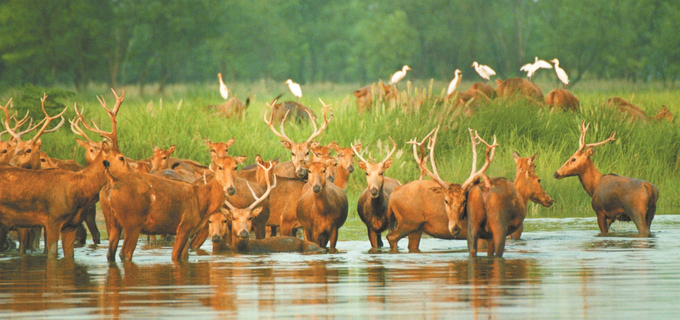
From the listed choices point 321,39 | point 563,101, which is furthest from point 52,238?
point 321,39

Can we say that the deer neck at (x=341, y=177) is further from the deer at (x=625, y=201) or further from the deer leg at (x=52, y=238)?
the deer leg at (x=52, y=238)

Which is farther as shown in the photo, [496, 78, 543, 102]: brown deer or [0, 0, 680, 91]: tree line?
[0, 0, 680, 91]: tree line

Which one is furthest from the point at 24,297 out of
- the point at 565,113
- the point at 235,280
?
the point at 565,113

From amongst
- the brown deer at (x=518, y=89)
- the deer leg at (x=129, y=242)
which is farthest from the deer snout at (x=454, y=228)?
the brown deer at (x=518, y=89)

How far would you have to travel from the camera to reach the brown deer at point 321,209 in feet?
49.9

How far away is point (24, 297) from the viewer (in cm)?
997

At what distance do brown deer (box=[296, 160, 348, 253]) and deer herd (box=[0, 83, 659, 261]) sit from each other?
2 cm

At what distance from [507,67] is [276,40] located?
19.1 meters

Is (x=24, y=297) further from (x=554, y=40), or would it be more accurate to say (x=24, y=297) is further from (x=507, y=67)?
(x=507, y=67)

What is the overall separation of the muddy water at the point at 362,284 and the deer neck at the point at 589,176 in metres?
2.92

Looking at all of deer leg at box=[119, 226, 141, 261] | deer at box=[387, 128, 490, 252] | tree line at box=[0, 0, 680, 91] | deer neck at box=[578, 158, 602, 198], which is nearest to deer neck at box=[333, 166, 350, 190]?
deer at box=[387, 128, 490, 252]

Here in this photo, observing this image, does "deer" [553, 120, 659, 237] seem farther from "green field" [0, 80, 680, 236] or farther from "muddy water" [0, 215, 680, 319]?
"green field" [0, 80, 680, 236]

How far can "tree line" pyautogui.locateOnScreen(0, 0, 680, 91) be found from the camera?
6062 cm

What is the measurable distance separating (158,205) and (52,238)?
5.15 ft
